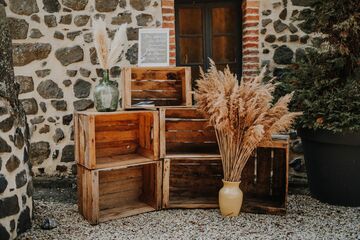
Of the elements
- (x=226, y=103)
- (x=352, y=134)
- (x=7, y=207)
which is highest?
(x=226, y=103)

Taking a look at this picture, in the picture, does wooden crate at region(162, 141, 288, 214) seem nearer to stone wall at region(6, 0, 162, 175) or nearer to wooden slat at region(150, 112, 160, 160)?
wooden slat at region(150, 112, 160, 160)

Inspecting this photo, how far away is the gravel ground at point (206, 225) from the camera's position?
2939mm

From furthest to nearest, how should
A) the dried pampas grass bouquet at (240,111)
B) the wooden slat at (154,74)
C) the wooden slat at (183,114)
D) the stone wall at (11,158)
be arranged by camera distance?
the wooden slat at (183,114) < the wooden slat at (154,74) < the dried pampas grass bouquet at (240,111) < the stone wall at (11,158)

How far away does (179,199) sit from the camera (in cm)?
370

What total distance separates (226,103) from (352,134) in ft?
3.89

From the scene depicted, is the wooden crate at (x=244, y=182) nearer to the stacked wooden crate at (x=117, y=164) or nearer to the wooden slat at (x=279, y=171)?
the wooden slat at (x=279, y=171)

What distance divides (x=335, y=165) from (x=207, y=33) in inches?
82.1

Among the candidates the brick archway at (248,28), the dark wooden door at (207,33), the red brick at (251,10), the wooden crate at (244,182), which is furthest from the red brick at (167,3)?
the wooden crate at (244,182)

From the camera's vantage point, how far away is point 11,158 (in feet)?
9.30

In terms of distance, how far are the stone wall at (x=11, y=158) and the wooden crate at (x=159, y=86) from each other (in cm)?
97

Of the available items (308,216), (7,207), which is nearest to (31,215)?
(7,207)

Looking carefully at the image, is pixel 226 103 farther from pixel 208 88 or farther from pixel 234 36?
pixel 234 36

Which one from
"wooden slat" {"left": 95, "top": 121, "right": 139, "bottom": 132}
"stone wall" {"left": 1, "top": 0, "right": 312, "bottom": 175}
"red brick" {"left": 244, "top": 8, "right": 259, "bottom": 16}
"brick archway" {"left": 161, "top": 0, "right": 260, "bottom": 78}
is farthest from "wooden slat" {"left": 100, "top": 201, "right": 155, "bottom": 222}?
"red brick" {"left": 244, "top": 8, "right": 259, "bottom": 16}

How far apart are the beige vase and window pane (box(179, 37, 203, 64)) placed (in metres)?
1.86
